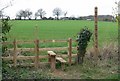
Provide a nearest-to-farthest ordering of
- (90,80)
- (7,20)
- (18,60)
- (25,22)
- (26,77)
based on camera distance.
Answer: (26,77) → (90,80) → (7,20) → (18,60) → (25,22)

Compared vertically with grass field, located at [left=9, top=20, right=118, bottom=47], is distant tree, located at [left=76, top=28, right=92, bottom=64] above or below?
above

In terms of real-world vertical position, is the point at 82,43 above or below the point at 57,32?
above

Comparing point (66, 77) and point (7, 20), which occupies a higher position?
point (7, 20)

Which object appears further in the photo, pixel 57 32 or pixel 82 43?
pixel 57 32

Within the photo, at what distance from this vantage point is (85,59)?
1388cm

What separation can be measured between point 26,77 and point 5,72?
0.77 metres

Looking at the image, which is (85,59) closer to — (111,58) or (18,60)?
(111,58)

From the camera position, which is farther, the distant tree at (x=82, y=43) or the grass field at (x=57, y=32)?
the grass field at (x=57, y=32)

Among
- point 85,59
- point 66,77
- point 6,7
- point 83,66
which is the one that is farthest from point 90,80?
point 6,7

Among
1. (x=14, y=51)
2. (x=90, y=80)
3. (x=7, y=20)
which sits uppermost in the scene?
(x=7, y=20)

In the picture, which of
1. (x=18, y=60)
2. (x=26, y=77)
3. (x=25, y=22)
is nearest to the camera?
(x=26, y=77)

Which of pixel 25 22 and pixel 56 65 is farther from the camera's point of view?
pixel 25 22

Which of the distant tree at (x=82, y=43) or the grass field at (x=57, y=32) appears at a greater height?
the distant tree at (x=82, y=43)

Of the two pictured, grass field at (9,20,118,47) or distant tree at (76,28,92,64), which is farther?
grass field at (9,20,118,47)
